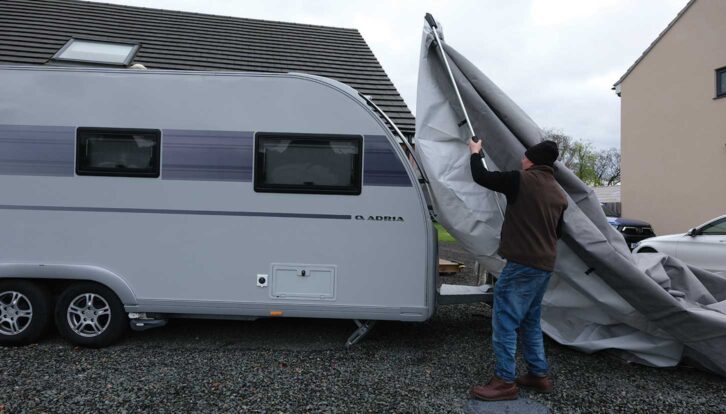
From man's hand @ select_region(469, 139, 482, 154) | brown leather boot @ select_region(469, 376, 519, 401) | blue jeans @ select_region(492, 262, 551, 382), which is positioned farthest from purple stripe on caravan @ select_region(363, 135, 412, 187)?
brown leather boot @ select_region(469, 376, 519, 401)

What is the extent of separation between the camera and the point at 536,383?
3793 mm

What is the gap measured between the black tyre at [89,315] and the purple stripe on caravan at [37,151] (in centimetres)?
114

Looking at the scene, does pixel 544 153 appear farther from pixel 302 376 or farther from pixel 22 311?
pixel 22 311

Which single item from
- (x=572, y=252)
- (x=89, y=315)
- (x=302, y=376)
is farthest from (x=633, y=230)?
(x=89, y=315)

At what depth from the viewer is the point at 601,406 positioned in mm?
3574

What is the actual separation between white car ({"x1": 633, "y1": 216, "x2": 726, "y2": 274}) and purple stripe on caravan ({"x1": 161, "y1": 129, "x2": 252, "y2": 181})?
8.31 meters

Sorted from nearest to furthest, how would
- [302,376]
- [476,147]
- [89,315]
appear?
1. [476,147]
2. [302,376]
3. [89,315]

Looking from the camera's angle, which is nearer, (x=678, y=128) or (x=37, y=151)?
(x=37, y=151)

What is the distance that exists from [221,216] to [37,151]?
6.16ft

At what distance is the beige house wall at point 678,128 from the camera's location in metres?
15.1

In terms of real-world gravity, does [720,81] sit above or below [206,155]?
above

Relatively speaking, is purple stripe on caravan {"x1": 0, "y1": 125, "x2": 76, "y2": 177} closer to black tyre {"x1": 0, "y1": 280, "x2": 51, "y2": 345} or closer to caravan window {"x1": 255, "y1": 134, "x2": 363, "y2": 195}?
black tyre {"x1": 0, "y1": 280, "x2": 51, "y2": 345}

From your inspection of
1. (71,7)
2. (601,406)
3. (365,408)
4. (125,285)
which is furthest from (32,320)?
(71,7)

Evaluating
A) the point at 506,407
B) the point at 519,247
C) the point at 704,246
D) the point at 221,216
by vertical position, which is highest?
the point at 221,216
